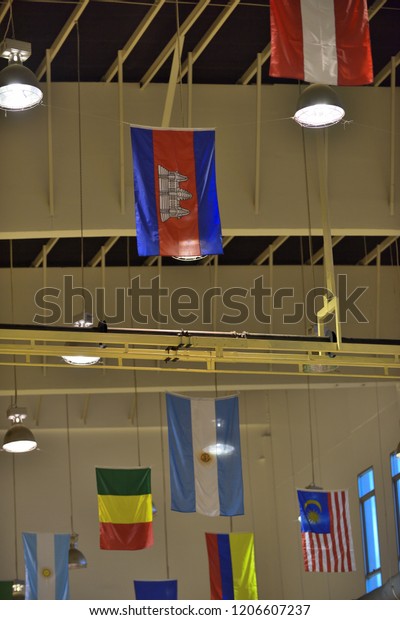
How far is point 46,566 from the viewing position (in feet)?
67.3

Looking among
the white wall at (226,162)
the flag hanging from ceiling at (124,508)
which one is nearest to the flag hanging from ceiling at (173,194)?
the white wall at (226,162)

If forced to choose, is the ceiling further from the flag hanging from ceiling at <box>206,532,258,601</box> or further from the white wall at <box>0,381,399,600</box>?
the white wall at <box>0,381,399,600</box>

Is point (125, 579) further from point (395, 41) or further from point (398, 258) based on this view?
point (395, 41)

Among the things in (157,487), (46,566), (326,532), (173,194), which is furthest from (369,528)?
(173,194)

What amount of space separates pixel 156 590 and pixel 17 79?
1273cm

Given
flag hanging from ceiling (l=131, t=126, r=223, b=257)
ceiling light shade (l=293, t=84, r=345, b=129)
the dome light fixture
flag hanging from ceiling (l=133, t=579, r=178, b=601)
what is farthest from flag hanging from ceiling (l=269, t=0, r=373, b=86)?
flag hanging from ceiling (l=133, t=579, r=178, b=601)

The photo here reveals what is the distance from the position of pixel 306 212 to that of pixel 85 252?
6.93 metres

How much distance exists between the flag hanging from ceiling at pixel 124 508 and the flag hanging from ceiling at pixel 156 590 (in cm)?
359

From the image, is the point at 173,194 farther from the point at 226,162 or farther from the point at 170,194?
the point at 226,162

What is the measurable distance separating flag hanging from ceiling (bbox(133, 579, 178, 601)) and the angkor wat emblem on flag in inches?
424

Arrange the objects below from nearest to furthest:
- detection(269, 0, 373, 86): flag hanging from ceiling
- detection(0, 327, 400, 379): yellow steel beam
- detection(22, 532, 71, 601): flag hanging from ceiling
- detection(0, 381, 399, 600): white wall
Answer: detection(269, 0, 373, 86): flag hanging from ceiling → detection(0, 327, 400, 379): yellow steel beam → detection(22, 532, 71, 601): flag hanging from ceiling → detection(0, 381, 399, 600): white wall

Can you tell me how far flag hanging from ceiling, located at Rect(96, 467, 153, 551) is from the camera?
18922 mm

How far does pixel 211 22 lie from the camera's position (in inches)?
671

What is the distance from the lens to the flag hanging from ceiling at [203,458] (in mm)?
17156
